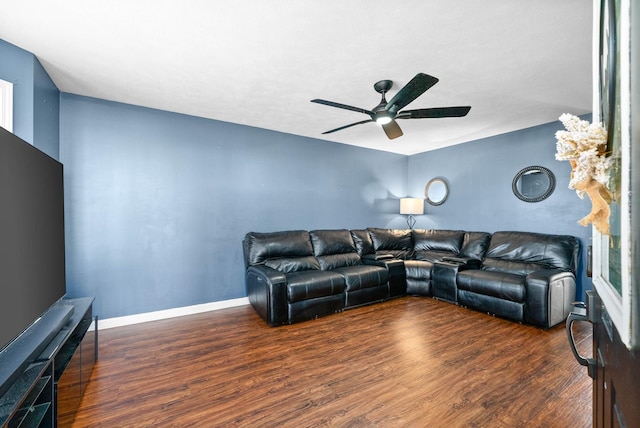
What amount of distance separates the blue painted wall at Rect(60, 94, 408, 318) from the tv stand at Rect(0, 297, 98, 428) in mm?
1086

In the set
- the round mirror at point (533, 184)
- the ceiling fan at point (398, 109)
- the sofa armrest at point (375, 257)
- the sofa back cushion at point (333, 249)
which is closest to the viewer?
the ceiling fan at point (398, 109)

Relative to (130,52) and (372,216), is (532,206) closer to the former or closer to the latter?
(372,216)

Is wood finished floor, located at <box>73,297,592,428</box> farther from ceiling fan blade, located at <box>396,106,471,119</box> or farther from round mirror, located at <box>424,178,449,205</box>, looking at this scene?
round mirror, located at <box>424,178,449,205</box>

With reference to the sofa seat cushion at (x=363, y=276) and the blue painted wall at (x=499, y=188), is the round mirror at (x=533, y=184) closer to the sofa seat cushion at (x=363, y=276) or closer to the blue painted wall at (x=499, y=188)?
the blue painted wall at (x=499, y=188)

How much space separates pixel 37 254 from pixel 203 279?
2.32 metres

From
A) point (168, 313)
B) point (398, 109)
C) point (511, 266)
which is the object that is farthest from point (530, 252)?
point (168, 313)

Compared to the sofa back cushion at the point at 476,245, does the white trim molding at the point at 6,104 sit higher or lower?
higher

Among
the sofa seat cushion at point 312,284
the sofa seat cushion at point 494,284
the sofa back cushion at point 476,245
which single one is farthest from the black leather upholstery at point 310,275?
the sofa back cushion at point 476,245

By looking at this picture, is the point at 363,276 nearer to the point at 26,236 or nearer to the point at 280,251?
the point at 280,251

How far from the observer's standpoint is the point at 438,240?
482 cm

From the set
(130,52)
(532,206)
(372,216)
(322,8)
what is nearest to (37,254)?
(130,52)

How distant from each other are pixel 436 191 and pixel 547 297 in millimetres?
2788

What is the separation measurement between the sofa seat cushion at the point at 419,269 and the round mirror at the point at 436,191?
5.14ft

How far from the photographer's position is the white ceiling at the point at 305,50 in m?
1.79
